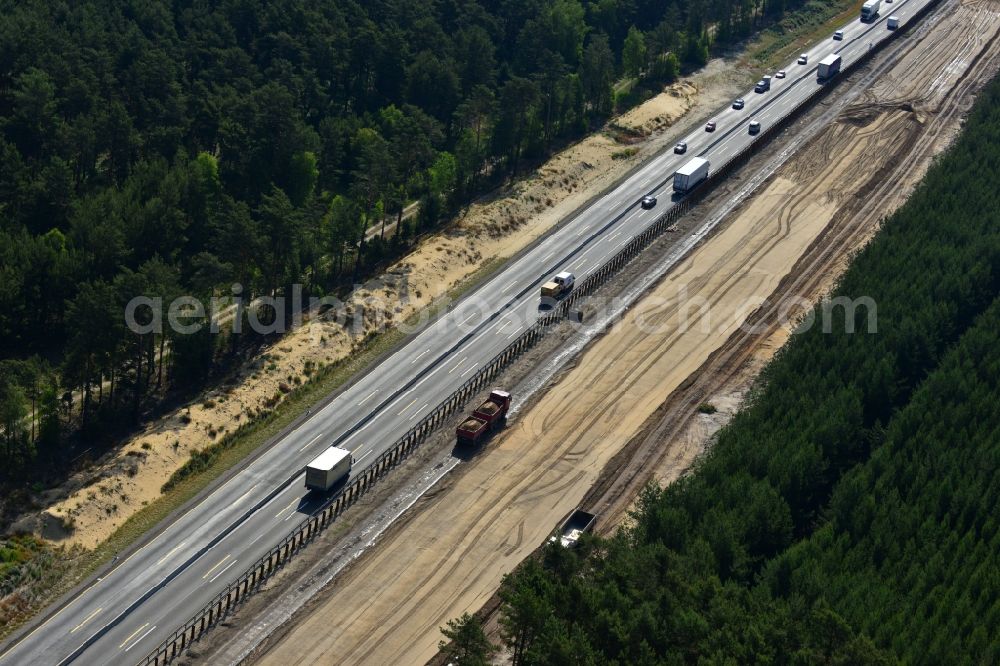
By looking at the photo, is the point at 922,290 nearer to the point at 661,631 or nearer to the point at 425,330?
the point at 425,330

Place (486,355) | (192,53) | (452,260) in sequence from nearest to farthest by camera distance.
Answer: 1. (486,355)
2. (452,260)
3. (192,53)

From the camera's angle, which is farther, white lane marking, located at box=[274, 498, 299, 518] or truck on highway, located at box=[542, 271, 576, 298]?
truck on highway, located at box=[542, 271, 576, 298]

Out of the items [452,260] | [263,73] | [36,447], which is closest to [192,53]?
[263,73]

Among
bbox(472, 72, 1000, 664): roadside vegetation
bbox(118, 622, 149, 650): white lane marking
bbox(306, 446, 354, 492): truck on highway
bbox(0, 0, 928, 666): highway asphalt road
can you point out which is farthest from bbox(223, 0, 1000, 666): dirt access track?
bbox(306, 446, 354, 492): truck on highway

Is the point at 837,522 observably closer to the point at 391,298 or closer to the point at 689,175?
the point at 391,298

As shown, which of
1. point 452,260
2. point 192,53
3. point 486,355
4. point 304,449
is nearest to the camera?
point 304,449

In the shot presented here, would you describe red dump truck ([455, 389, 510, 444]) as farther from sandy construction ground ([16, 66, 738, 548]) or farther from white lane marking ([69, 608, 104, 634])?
white lane marking ([69, 608, 104, 634])
